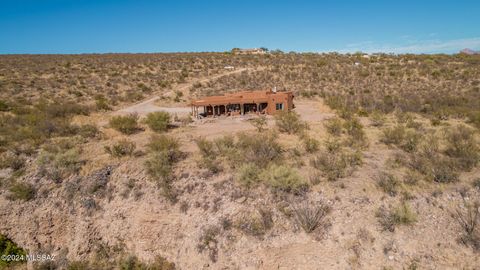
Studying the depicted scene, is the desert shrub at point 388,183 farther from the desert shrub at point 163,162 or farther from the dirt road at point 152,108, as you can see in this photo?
the dirt road at point 152,108

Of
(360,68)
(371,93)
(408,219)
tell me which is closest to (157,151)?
(408,219)

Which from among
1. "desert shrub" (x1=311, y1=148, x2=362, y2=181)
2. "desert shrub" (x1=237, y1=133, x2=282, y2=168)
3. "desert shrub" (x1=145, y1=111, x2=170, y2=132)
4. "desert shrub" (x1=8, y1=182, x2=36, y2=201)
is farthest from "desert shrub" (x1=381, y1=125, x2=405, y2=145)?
"desert shrub" (x1=8, y1=182, x2=36, y2=201)

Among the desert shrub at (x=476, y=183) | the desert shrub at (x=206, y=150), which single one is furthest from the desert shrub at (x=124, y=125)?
the desert shrub at (x=476, y=183)

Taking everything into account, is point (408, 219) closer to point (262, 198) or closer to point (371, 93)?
point (262, 198)

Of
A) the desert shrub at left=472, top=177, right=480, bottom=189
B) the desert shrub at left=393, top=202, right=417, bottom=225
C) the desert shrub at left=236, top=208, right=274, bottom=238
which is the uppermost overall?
the desert shrub at left=472, top=177, right=480, bottom=189

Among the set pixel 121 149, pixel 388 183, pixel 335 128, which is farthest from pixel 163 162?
pixel 335 128

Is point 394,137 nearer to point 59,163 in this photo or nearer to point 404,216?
point 404,216

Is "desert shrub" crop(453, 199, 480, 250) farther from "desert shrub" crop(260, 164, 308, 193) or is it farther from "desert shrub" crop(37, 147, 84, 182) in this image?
"desert shrub" crop(37, 147, 84, 182)
